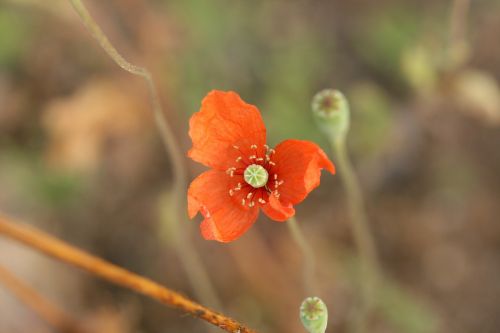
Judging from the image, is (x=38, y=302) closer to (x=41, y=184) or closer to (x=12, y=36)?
(x=41, y=184)

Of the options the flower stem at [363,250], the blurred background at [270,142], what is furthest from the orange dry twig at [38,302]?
the flower stem at [363,250]

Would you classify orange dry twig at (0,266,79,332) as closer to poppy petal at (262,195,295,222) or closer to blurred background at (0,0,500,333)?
blurred background at (0,0,500,333)

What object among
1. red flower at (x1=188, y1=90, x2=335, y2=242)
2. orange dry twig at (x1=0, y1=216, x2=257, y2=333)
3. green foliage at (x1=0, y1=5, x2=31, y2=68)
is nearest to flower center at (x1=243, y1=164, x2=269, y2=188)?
red flower at (x1=188, y1=90, x2=335, y2=242)

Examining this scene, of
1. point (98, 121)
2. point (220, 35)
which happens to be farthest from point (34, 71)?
point (220, 35)

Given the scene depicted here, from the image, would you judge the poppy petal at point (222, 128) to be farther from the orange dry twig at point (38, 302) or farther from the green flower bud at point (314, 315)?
the orange dry twig at point (38, 302)

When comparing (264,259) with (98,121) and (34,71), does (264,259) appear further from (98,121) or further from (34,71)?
(34,71)
